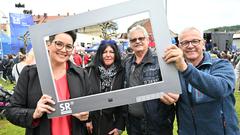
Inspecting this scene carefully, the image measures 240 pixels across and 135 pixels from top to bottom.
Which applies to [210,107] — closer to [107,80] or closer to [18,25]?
[107,80]

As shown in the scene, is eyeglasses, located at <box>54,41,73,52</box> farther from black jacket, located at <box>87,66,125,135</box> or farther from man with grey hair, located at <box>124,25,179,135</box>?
black jacket, located at <box>87,66,125,135</box>

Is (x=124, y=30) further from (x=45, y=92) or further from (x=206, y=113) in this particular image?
(x=206, y=113)

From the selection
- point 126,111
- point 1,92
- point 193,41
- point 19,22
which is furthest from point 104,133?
point 19,22

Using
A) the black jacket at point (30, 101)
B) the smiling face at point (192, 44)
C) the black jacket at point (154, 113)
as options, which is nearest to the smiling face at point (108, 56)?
the black jacket at point (154, 113)

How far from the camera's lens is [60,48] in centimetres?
224

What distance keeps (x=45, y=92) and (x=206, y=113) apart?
124cm

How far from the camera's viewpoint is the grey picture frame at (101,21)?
2.09 metres

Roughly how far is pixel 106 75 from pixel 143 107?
49 cm

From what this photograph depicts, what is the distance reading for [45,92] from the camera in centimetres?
224

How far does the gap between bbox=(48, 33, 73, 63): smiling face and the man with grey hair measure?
1.85ft

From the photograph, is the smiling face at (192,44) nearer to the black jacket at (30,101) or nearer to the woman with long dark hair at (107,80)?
the woman with long dark hair at (107,80)

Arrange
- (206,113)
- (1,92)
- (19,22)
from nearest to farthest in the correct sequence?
(206,113), (1,92), (19,22)

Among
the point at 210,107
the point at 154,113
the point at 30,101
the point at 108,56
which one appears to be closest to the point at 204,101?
the point at 210,107

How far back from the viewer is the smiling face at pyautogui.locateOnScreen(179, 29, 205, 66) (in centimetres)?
242
